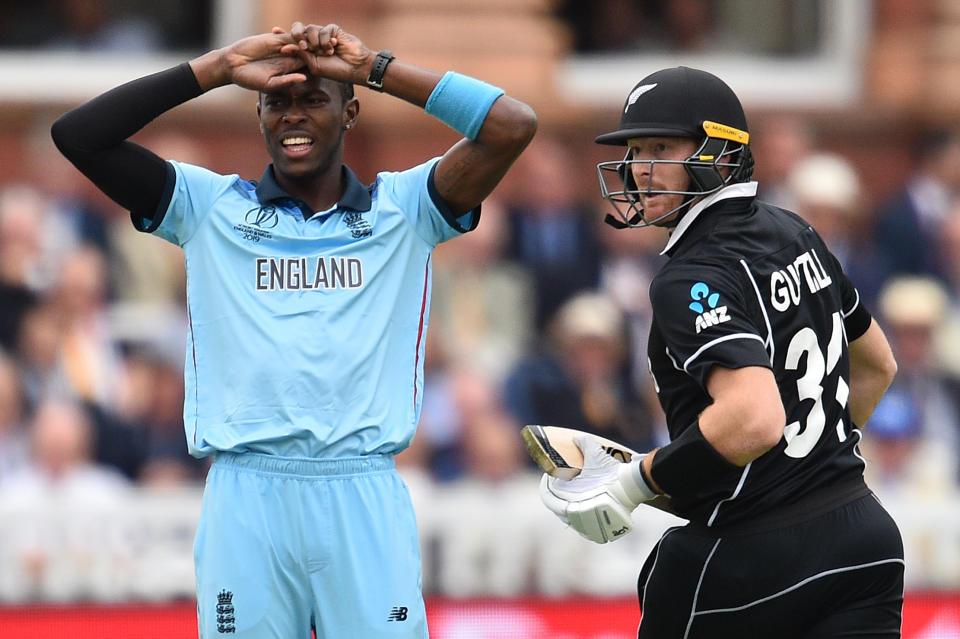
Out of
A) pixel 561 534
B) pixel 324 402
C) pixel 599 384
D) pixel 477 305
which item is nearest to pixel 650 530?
pixel 561 534

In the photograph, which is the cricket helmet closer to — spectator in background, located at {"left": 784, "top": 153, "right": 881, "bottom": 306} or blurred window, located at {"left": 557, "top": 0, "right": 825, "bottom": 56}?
spectator in background, located at {"left": 784, "top": 153, "right": 881, "bottom": 306}

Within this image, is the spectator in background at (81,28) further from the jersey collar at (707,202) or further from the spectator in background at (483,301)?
the jersey collar at (707,202)

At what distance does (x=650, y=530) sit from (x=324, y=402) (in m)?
3.71

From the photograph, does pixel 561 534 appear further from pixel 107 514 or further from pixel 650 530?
pixel 107 514

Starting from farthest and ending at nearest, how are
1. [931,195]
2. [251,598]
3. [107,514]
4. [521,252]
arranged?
[931,195] < [521,252] < [107,514] < [251,598]

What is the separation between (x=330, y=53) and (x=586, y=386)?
13.7 feet

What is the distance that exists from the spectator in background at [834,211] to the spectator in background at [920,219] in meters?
0.15

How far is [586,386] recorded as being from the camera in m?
7.73

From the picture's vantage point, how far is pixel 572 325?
7859 mm

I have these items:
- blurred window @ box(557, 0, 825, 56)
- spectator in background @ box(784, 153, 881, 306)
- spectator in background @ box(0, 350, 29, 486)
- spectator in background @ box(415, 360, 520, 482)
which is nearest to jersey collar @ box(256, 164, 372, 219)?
spectator in background @ box(415, 360, 520, 482)

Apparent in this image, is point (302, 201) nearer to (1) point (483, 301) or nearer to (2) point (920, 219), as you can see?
(1) point (483, 301)

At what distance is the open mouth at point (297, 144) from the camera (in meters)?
3.88

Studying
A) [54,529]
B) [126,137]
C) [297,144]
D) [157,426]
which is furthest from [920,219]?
[126,137]

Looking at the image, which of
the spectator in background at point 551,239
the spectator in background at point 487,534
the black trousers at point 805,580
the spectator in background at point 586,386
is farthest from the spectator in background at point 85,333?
the black trousers at point 805,580
